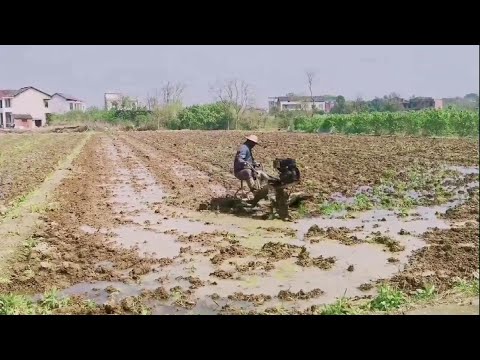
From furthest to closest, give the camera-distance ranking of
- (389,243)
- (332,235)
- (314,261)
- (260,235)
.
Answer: (260,235) < (332,235) < (389,243) < (314,261)

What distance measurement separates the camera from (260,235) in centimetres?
703

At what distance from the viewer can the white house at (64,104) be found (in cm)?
568

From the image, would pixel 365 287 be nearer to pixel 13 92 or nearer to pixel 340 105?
pixel 340 105

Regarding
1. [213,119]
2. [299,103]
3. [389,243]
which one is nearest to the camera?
[299,103]

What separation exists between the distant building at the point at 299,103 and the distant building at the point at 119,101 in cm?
148

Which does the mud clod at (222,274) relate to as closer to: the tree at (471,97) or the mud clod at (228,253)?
the mud clod at (228,253)

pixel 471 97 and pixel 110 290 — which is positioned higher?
pixel 471 97

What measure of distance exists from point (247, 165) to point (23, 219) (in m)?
3.39

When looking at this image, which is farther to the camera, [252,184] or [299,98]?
[252,184]

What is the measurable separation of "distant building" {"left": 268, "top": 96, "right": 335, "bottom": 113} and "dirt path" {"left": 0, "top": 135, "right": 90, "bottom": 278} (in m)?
3.25

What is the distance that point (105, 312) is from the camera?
434 centimetres

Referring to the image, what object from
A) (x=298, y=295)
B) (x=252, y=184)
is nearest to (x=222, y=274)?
(x=298, y=295)

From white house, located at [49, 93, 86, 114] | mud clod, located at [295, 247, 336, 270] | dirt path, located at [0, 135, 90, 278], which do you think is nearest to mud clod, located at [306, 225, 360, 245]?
mud clod, located at [295, 247, 336, 270]

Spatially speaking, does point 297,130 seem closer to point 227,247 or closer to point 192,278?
point 227,247
